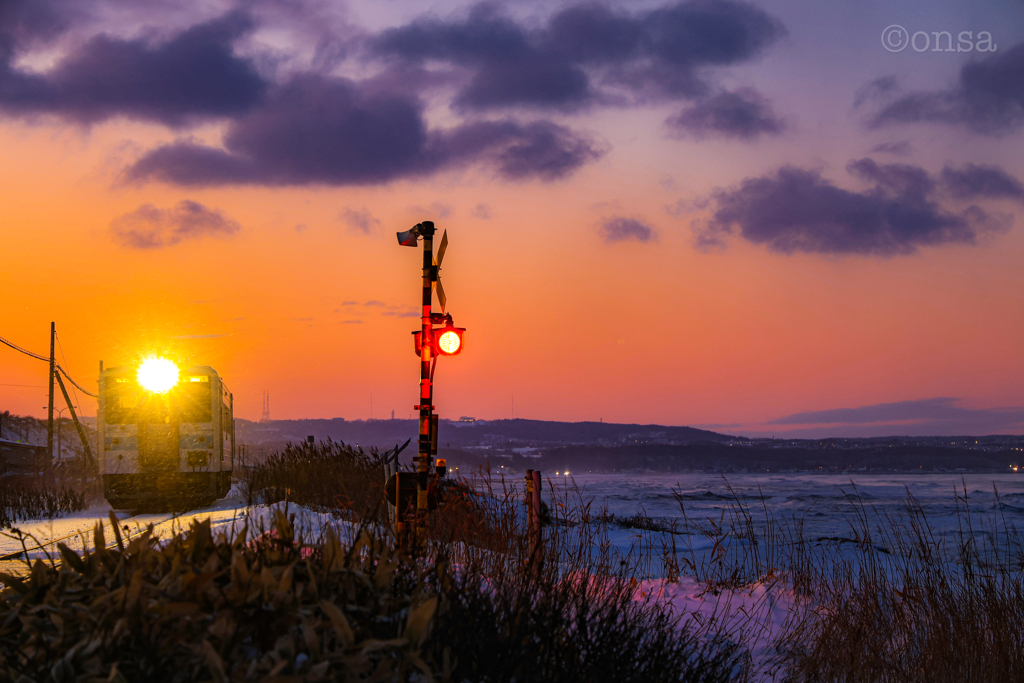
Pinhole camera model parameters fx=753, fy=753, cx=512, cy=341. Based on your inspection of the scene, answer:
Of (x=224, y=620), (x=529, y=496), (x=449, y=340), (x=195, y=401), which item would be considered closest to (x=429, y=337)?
(x=449, y=340)

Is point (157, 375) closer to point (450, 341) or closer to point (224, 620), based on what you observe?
point (450, 341)

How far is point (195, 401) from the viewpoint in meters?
18.8

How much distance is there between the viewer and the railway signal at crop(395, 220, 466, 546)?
1067cm

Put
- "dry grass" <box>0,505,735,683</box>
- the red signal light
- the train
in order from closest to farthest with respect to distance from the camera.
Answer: "dry grass" <box>0,505,735,683</box> → the red signal light → the train

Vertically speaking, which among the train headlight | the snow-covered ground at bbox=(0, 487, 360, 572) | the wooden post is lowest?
the snow-covered ground at bbox=(0, 487, 360, 572)

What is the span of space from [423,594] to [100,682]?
1.25m

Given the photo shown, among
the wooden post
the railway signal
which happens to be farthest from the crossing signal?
the wooden post

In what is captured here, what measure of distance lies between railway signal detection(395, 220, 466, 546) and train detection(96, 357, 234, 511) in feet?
31.9

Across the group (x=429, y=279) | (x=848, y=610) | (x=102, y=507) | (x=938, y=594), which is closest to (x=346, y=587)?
(x=848, y=610)

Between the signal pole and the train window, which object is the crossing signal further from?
the train window

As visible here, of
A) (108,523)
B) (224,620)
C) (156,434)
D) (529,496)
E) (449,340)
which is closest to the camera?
(224,620)

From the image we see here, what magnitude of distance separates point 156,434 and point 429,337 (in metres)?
10.8

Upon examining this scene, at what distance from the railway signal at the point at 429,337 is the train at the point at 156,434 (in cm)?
971

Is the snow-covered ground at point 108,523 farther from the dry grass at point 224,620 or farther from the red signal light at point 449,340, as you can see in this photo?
the dry grass at point 224,620
